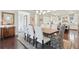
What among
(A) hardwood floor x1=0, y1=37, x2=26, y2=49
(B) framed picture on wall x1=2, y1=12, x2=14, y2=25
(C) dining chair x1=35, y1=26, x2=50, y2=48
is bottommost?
(A) hardwood floor x1=0, y1=37, x2=26, y2=49

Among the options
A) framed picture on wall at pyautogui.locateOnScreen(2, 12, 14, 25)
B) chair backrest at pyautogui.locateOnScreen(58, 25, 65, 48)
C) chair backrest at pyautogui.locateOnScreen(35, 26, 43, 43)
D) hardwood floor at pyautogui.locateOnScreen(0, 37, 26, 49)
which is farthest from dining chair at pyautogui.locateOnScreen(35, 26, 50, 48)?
framed picture on wall at pyautogui.locateOnScreen(2, 12, 14, 25)

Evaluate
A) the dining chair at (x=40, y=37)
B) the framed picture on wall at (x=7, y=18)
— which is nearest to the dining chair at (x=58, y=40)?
the dining chair at (x=40, y=37)

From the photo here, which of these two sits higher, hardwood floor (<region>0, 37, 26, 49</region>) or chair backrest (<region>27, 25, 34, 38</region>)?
chair backrest (<region>27, 25, 34, 38</region>)

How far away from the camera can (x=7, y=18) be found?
8.12 ft

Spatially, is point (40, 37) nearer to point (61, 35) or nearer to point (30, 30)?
point (30, 30)

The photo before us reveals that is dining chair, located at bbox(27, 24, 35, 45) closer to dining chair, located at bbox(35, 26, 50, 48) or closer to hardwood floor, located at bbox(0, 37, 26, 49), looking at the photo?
dining chair, located at bbox(35, 26, 50, 48)

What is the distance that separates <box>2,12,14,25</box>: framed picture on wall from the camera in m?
2.47

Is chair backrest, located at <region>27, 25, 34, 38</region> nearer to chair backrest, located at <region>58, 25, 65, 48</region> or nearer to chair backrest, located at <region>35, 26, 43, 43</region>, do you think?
chair backrest, located at <region>35, 26, 43, 43</region>

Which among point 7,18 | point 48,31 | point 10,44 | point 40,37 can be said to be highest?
point 7,18

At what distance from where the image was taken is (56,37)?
2.48m

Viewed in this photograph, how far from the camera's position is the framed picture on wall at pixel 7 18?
8.09 ft

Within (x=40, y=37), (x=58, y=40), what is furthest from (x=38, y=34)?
(x=58, y=40)

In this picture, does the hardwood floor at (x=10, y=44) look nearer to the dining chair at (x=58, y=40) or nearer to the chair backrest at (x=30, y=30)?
the chair backrest at (x=30, y=30)
